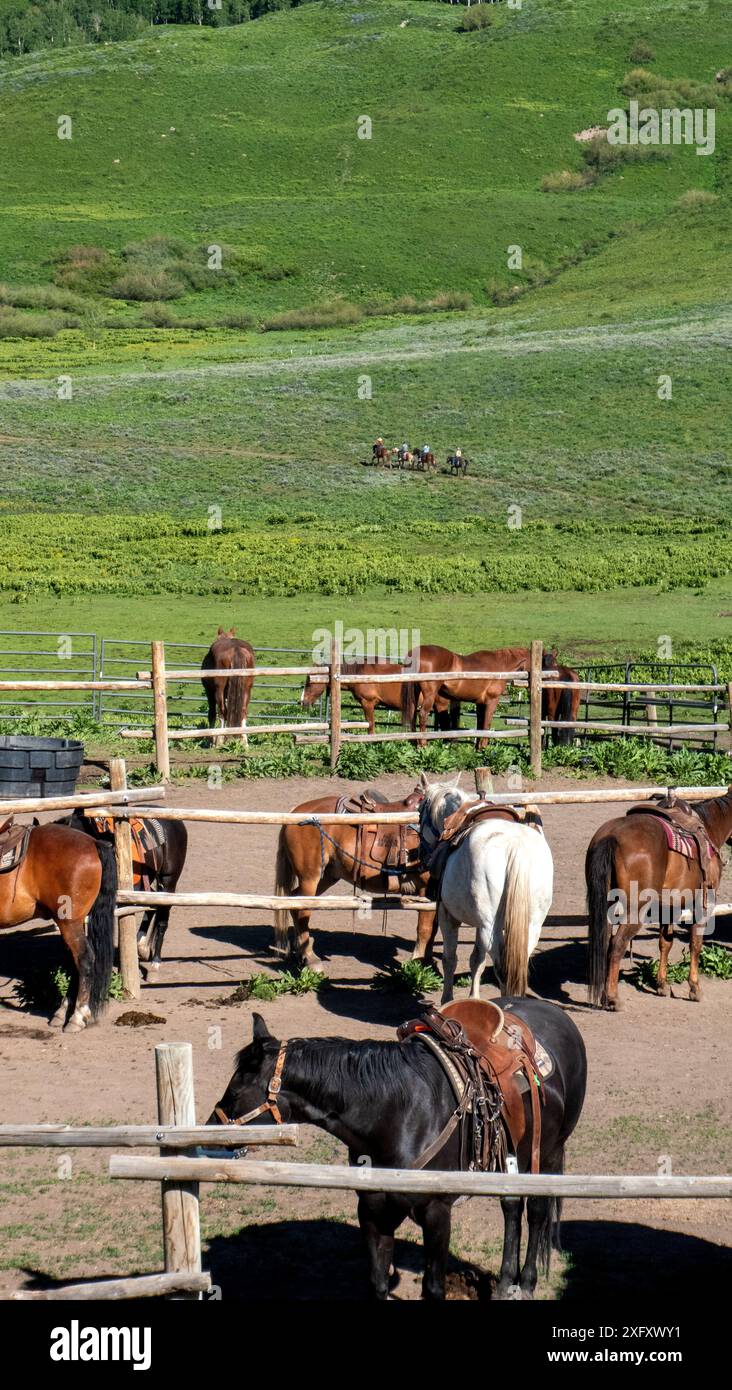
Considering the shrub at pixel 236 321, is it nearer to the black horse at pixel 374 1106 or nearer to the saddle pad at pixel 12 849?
the saddle pad at pixel 12 849

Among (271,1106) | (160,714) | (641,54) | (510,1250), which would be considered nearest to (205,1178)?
(271,1106)

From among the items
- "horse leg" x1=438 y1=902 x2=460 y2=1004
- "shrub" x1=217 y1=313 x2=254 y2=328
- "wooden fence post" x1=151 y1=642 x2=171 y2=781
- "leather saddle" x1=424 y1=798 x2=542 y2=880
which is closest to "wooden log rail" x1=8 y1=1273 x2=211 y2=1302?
"horse leg" x1=438 y1=902 x2=460 y2=1004

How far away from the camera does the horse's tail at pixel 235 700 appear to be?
20500 mm

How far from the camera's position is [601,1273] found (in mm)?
6719

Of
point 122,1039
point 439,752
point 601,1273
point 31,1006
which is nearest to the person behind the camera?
point 601,1273

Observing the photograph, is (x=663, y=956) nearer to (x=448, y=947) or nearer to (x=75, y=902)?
(x=448, y=947)

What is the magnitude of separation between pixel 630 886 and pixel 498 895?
1.51 m

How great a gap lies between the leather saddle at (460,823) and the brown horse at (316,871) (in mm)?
1275

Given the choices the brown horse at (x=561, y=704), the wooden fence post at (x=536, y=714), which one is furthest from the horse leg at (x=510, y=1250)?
the brown horse at (x=561, y=704)

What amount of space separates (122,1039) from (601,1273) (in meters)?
4.39

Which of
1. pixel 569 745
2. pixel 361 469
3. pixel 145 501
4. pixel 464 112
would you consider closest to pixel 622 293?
pixel 361 469

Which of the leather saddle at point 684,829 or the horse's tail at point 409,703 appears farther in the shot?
the horse's tail at point 409,703
